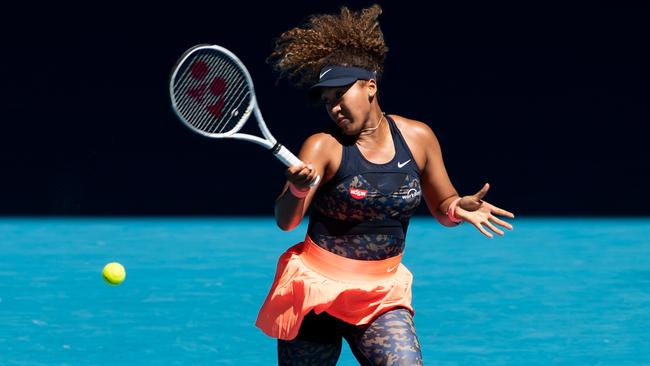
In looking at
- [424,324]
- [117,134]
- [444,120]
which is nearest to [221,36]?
[117,134]

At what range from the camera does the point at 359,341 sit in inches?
155

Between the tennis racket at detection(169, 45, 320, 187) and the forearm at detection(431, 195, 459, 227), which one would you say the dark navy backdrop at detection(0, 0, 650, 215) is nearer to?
the tennis racket at detection(169, 45, 320, 187)

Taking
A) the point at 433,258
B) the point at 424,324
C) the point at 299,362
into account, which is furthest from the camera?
the point at 433,258

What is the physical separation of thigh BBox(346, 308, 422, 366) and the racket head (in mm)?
803

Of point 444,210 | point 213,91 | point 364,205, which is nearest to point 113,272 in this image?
point 213,91

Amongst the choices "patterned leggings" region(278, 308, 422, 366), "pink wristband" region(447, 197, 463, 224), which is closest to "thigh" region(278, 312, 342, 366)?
"patterned leggings" region(278, 308, 422, 366)

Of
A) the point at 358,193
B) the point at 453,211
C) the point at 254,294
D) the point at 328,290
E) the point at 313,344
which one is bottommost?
the point at 254,294

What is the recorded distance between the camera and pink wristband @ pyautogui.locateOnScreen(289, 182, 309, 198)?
12.2 ft

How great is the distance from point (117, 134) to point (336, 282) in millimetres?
9282

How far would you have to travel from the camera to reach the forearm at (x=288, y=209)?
3791mm

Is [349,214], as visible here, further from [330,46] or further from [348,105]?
[330,46]

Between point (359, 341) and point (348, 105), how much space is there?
2.42ft

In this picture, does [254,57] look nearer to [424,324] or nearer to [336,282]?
[424,324]

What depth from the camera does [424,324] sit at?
6387 mm
